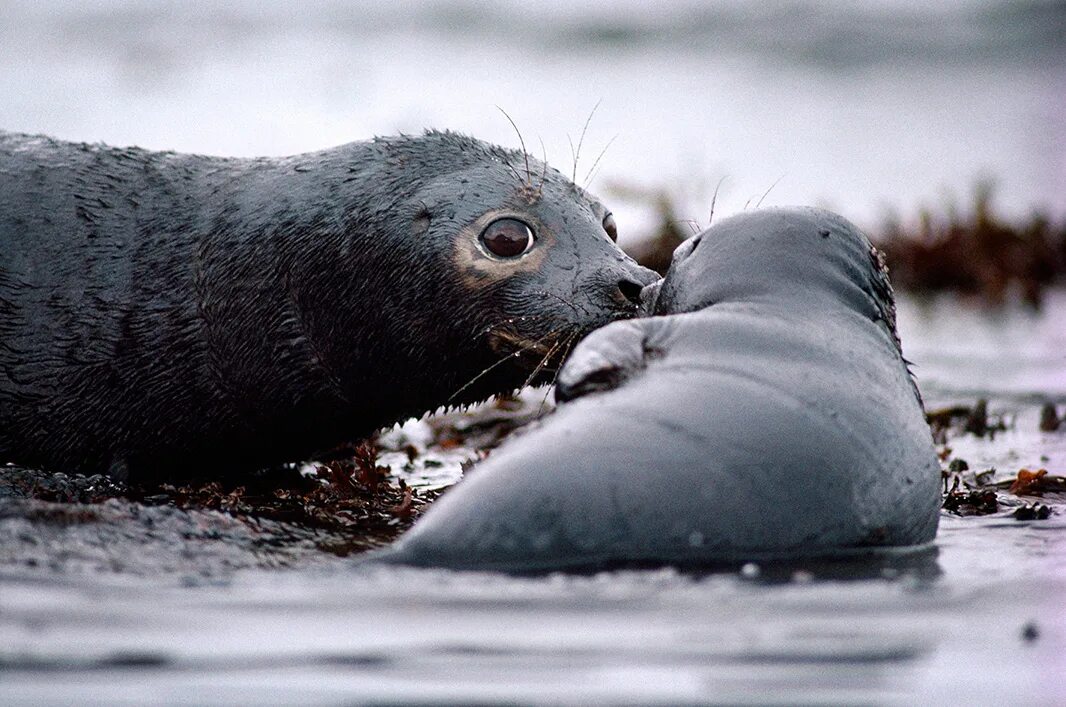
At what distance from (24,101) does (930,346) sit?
40.9 feet

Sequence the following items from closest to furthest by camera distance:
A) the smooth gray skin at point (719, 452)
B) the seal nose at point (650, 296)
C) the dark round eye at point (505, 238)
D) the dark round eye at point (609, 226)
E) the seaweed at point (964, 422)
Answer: the smooth gray skin at point (719, 452) < the seal nose at point (650, 296) < the dark round eye at point (505, 238) < the dark round eye at point (609, 226) < the seaweed at point (964, 422)

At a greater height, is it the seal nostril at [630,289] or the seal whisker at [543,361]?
the seal nostril at [630,289]

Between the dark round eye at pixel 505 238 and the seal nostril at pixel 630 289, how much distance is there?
382 millimetres

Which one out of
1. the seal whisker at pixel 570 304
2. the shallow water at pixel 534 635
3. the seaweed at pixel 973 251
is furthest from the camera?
the seaweed at pixel 973 251

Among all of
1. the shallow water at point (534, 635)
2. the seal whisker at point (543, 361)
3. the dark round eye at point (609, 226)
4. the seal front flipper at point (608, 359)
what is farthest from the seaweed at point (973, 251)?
the shallow water at point (534, 635)

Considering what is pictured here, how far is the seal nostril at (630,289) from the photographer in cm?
589

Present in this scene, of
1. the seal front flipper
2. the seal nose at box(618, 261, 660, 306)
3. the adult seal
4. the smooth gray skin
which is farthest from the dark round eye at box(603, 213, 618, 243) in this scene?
the seal front flipper

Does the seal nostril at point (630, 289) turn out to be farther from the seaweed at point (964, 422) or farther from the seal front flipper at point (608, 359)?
the seaweed at point (964, 422)

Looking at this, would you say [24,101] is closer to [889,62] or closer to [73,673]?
[889,62]

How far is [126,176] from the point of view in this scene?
21.4 ft

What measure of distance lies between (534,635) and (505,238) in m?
2.47

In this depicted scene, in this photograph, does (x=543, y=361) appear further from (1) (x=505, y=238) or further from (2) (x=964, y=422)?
(2) (x=964, y=422)

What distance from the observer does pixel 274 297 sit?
624cm

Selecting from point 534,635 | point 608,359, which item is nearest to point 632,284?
point 608,359
